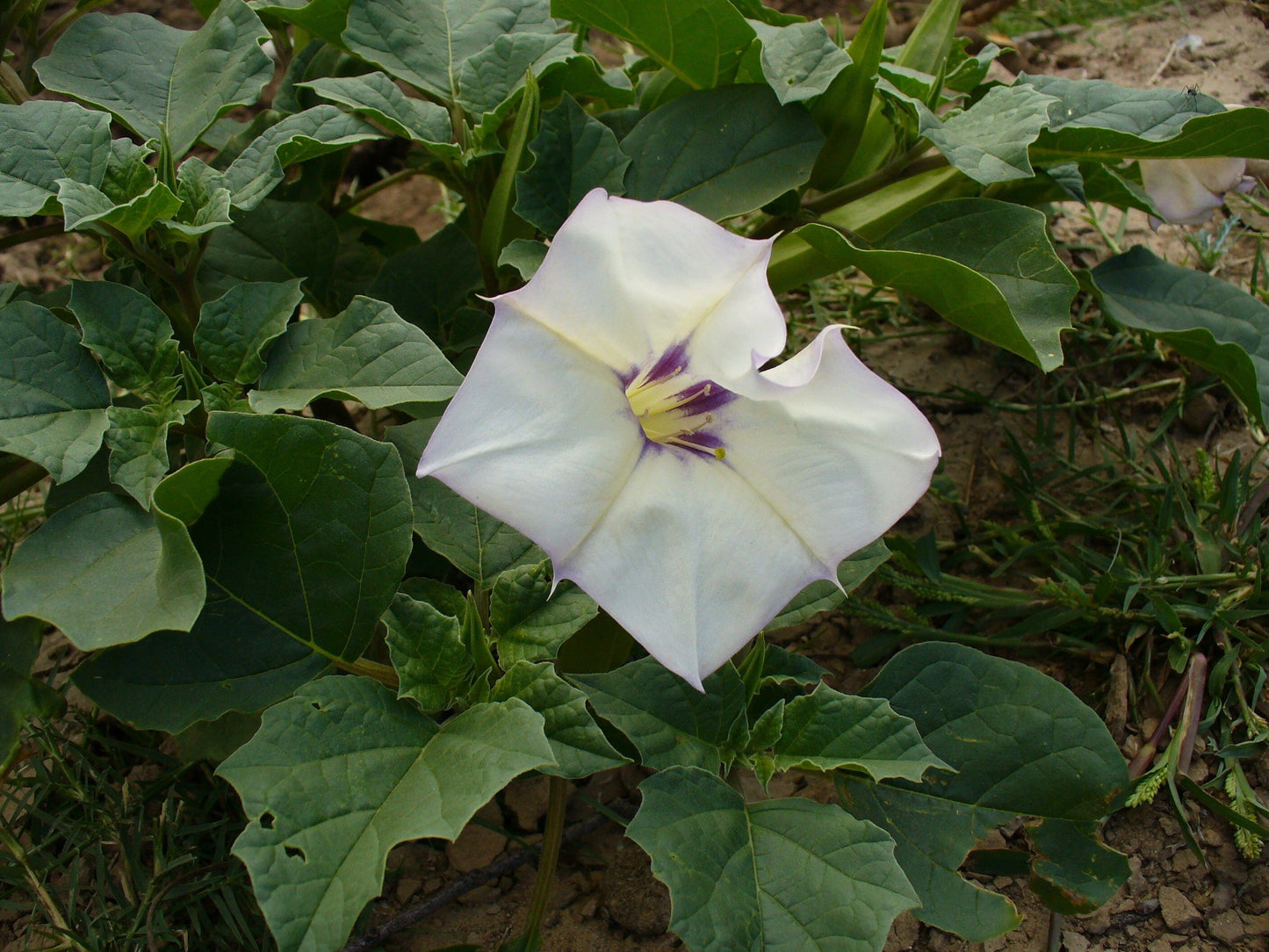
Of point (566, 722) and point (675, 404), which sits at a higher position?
point (675, 404)

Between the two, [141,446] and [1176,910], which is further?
[1176,910]

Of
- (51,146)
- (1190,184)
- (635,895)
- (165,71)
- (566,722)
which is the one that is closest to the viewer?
(566,722)

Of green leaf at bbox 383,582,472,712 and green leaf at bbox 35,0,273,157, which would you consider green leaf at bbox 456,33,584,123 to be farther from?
green leaf at bbox 383,582,472,712

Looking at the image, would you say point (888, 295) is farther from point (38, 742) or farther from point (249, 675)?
point (38, 742)

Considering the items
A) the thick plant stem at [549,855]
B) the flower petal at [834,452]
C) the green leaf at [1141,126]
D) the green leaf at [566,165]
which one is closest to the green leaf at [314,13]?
the green leaf at [566,165]

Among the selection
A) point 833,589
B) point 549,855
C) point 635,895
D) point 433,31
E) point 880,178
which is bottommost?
point 635,895

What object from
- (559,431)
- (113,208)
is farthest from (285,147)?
(559,431)

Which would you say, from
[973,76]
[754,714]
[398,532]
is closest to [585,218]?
[398,532]

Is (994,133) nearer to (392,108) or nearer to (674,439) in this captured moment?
(674,439)
